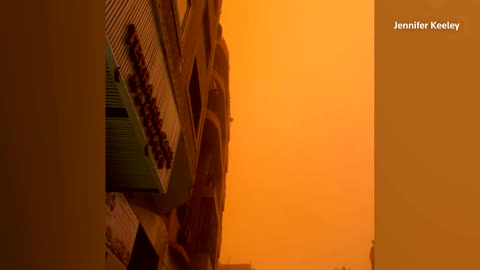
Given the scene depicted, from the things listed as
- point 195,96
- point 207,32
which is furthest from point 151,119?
point 207,32

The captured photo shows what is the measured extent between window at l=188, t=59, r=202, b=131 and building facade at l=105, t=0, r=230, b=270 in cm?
3

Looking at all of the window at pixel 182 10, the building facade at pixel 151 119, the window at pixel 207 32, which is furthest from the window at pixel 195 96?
the window at pixel 182 10

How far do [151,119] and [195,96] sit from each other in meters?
7.54

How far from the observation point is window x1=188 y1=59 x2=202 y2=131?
549 inches

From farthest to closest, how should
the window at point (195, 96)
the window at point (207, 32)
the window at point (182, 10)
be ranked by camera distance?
the window at point (207, 32) < the window at point (195, 96) < the window at point (182, 10)

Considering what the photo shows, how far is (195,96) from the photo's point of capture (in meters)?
14.9

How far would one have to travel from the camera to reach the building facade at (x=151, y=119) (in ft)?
20.0

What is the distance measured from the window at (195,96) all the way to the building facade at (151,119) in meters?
0.03

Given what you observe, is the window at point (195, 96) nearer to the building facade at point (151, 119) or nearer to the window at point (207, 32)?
the building facade at point (151, 119)

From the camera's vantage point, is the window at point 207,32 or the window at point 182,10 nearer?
the window at point 182,10

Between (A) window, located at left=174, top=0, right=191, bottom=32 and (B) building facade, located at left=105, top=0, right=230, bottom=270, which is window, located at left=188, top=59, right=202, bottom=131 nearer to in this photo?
(B) building facade, located at left=105, top=0, right=230, bottom=270

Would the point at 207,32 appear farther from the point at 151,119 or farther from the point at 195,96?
the point at 151,119

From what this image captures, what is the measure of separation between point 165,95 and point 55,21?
7.16 metres
